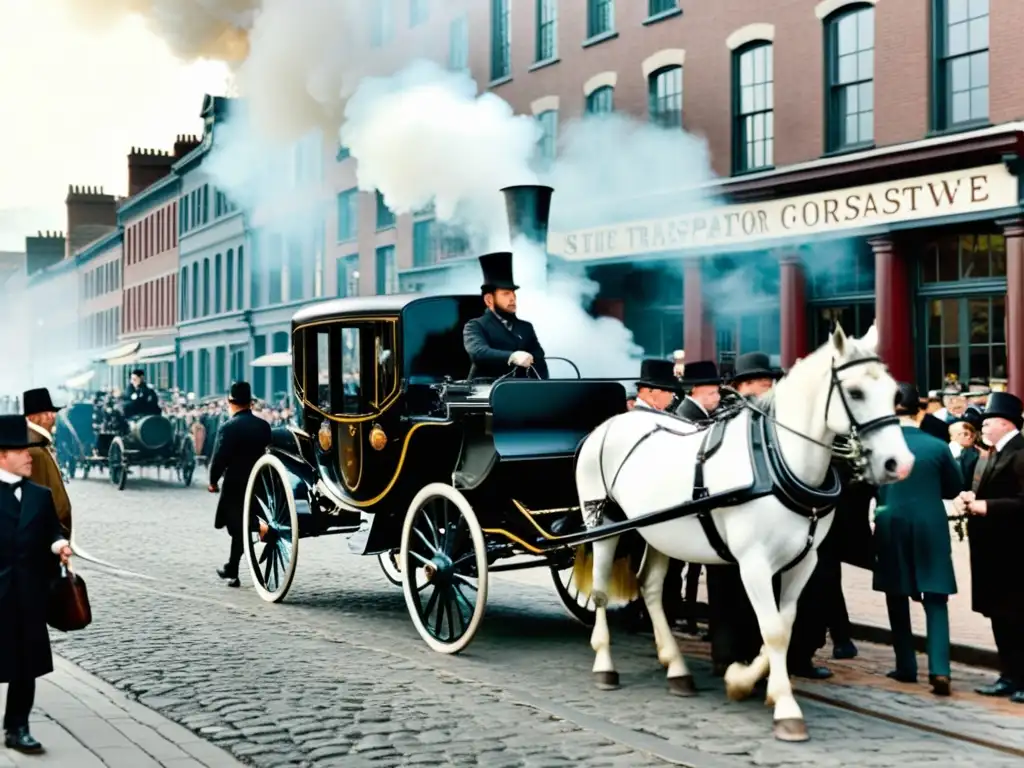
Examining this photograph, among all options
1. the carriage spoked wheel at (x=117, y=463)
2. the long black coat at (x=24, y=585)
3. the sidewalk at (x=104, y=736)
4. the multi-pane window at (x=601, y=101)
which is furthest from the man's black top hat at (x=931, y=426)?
the carriage spoked wheel at (x=117, y=463)

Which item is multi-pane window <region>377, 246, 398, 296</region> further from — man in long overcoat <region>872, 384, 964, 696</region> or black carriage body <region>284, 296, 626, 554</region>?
man in long overcoat <region>872, 384, 964, 696</region>

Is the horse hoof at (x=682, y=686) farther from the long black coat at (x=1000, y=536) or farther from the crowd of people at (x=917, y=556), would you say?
the long black coat at (x=1000, y=536)

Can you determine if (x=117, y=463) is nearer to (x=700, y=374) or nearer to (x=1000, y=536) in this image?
(x=700, y=374)

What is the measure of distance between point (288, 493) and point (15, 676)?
4.66 metres

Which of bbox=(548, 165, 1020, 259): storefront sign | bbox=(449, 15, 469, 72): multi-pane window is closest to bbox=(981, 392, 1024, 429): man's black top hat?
bbox=(548, 165, 1020, 259): storefront sign

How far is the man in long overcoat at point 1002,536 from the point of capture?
23.1 ft

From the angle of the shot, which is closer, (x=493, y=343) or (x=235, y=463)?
(x=493, y=343)

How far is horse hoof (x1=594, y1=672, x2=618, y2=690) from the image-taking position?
7.44m

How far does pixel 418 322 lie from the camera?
9484mm

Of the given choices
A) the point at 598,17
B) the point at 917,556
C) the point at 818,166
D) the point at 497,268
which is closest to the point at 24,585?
the point at 497,268

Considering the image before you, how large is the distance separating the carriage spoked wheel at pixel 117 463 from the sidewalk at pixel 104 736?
17641 mm

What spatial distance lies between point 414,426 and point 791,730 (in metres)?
3.69

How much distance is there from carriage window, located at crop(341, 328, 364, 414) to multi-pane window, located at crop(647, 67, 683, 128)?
13.3 meters

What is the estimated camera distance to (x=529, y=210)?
43.9ft
